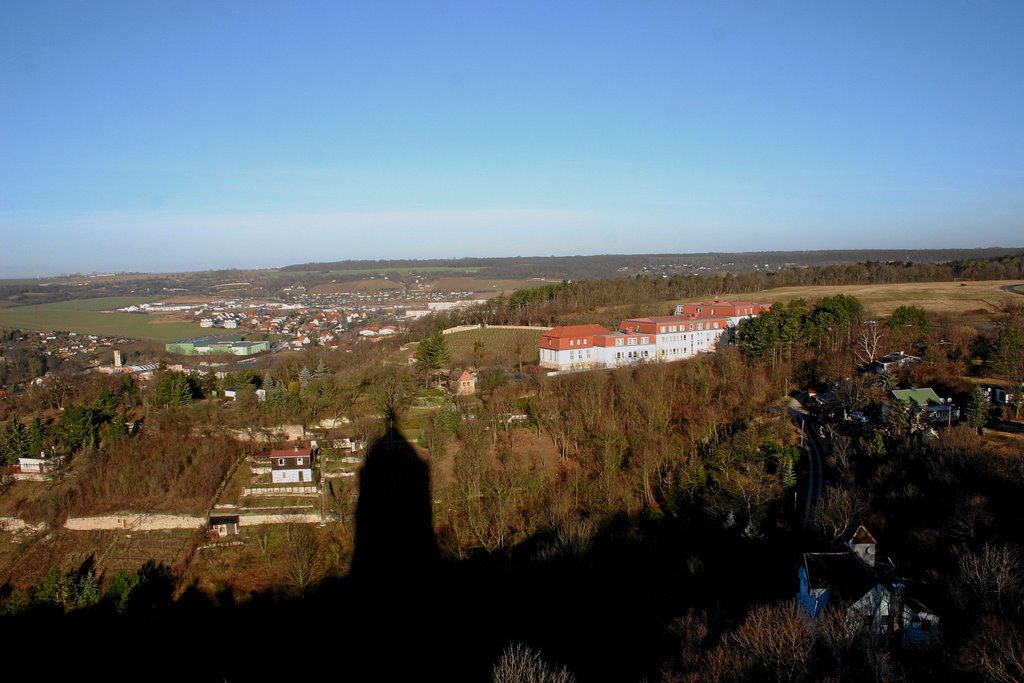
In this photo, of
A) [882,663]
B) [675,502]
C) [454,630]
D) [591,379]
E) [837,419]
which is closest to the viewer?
[882,663]

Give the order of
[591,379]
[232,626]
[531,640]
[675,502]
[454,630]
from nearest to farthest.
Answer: [531,640]
[454,630]
[232,626]
[675,502]
[591,379]

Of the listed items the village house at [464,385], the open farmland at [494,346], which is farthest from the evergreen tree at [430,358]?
the open farmland at [494,346]

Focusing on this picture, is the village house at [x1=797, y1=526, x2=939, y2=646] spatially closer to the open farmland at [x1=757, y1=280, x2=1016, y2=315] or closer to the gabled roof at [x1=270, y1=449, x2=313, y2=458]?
the gabled roof at [x1=270, y1=449, x2=313, y2=458]

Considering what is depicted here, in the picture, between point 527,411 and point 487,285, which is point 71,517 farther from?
point 487,285

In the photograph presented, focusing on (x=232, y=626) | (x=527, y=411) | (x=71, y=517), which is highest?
(x=527, y=411)

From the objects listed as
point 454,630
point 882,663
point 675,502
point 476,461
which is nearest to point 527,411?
point 476,461

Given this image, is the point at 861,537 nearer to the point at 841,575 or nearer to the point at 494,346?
the point at 841,575

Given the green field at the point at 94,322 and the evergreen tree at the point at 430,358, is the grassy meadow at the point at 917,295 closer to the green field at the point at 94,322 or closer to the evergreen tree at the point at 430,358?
the evergreen tree at the point at 430,358

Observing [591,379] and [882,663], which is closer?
[882,663]
